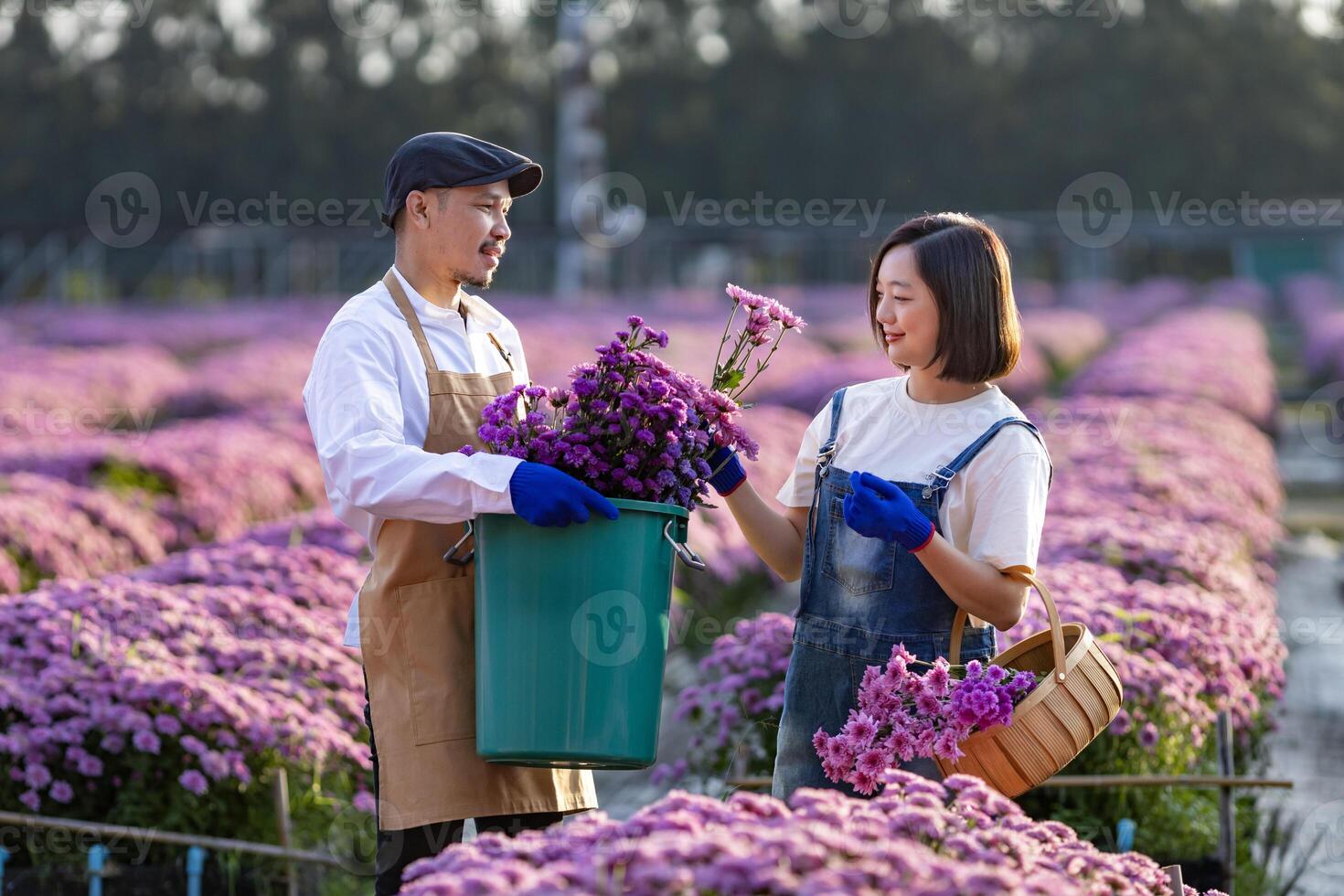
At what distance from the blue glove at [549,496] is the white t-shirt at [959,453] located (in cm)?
53

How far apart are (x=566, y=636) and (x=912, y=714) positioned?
22.5 inches

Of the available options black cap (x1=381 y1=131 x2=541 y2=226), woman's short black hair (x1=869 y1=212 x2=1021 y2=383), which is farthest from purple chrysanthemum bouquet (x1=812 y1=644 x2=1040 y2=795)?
black cap (x1=381 y1=131 x2=541 y2=226)

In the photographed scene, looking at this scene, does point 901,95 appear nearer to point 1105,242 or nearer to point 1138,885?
point 1105,242

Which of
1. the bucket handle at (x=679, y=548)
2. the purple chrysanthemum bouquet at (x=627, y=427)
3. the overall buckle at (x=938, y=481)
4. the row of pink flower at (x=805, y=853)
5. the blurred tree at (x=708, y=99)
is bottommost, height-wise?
→ the row of pink flower at (x=805, y=853)

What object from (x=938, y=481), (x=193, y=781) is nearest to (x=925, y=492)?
(x=938, y=481)

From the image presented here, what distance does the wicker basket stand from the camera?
2.47 meters

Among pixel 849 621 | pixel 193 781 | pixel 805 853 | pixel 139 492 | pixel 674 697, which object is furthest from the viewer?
pixel 139 492

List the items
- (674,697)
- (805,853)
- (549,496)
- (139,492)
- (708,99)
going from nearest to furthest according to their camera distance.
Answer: (805,853), (549,496), (674,697), (139,492), (708,99)

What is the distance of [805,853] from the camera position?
5.73 ft

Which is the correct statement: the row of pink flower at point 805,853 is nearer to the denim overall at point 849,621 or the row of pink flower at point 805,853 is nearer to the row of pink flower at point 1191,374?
Answer: the denim overall at point 849,621

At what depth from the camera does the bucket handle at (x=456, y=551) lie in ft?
8.75

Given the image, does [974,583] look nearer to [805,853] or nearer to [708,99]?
[805,853]

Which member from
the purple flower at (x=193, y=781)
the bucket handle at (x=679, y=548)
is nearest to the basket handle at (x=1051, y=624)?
the bucket handle at (x=679, y=548)

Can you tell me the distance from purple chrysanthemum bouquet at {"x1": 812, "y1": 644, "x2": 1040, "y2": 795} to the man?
517 millimetres
